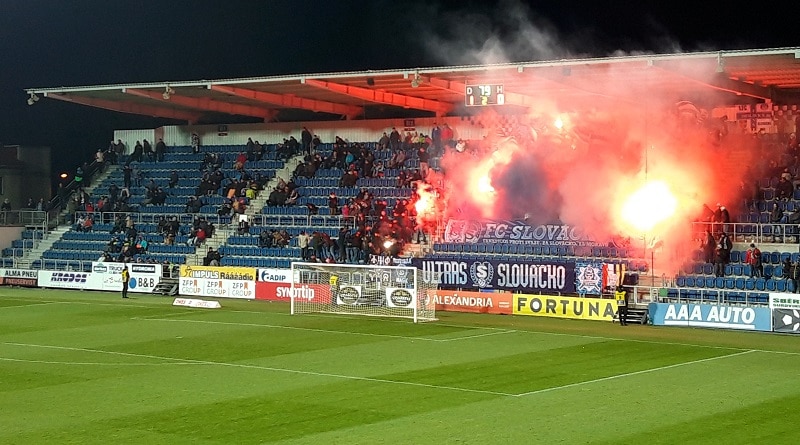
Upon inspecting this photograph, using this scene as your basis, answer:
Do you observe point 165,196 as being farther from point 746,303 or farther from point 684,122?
point 746,303

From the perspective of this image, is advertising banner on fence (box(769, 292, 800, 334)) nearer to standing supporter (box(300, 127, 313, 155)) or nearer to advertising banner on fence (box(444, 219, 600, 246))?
advertising banner on fence (box(444, 219, 600, 246))

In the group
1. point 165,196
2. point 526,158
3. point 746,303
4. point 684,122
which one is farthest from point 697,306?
point 165,196

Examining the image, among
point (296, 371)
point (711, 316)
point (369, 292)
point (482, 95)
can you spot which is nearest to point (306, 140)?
point (482, 95)

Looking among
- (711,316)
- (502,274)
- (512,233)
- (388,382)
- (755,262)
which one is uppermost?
(512,233)

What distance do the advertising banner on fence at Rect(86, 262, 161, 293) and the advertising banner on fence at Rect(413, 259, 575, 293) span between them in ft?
34.5

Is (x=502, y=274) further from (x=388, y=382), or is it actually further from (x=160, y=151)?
(x=160, y=151)

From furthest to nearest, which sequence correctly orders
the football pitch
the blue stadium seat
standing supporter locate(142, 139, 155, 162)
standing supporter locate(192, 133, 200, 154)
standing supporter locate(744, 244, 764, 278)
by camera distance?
standing supporter locate(142, 139, 155, 162) → standing supporter locate(192, 133, 200, 154) → standing supporter locate(744, 244, 764, 278) → the blue stadium seat → the football pitch

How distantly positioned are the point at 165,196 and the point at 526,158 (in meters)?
15.8

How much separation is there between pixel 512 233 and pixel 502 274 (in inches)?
130

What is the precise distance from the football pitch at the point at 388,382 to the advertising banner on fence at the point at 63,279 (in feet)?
35.1

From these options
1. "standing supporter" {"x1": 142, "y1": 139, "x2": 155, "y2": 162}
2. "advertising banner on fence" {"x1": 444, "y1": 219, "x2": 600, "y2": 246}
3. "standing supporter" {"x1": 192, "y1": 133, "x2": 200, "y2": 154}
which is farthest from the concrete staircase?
"advertising banner on fence" {"x1": 444, "y1": 219, "x2": 600, "y2": 246}

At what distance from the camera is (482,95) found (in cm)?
3192

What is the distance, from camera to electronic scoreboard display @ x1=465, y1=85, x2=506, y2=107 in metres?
31.6

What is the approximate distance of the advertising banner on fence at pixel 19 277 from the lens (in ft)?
137
